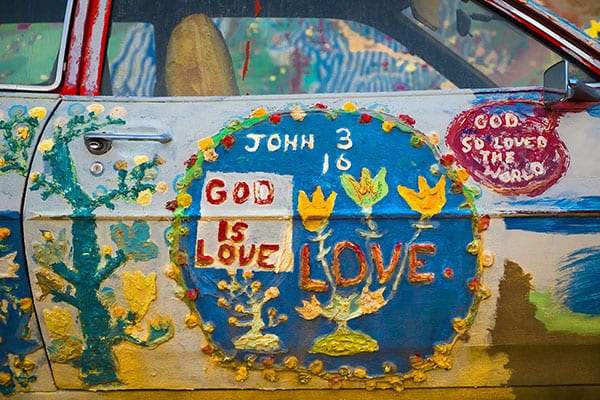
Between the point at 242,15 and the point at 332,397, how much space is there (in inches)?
49.1

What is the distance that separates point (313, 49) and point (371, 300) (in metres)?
0.84

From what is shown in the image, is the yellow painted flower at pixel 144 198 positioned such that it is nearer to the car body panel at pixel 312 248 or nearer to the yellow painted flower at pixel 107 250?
the car body panel at pixel 312 248

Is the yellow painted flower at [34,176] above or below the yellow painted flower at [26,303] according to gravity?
above

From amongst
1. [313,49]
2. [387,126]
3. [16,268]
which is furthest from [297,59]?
[16,268]

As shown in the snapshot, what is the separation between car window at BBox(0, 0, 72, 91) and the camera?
2471 millimetres

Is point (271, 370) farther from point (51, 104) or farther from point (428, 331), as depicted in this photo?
point (51, 104)

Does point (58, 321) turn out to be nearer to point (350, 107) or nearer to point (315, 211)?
point (315, 211)

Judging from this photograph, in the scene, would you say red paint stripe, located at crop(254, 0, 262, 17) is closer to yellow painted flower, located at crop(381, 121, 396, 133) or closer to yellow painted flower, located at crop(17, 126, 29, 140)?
yellow painted flower, located at crop(381, 121, 396, 133)

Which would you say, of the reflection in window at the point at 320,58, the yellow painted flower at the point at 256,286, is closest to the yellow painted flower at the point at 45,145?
the reflection in window at the point at 320,58

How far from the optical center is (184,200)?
7.36 feet

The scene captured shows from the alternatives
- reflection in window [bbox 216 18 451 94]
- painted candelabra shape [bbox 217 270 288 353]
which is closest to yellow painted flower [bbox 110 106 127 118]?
reflection in window [bbox 216 18 451 94]

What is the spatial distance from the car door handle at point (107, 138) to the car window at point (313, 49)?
0.72 feet

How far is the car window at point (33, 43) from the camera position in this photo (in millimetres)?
2471

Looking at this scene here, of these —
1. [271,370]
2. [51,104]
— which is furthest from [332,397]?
[51,104]
